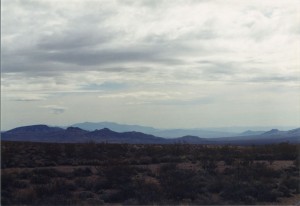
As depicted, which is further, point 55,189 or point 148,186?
point 148,186

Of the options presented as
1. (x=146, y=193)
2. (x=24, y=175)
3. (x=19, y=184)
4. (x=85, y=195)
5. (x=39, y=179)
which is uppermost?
(x=24, y=175)

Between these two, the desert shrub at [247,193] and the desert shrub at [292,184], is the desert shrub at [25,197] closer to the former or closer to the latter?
the desert shrub at [247,193]

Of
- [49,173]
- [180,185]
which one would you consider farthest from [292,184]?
[49,173]

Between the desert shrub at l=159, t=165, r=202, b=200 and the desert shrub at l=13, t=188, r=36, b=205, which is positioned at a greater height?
the desert shrub at l=159, t=165, r=202, b=200

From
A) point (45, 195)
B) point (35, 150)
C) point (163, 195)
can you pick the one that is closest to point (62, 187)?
point (45, 195)

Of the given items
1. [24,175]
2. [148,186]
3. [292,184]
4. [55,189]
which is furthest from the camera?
[24,175]

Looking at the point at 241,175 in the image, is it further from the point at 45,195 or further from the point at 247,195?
the point at 45,195

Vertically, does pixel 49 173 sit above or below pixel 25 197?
above

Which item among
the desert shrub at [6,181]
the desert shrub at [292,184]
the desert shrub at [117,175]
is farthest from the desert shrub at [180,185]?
the desert shrub at [6,181]

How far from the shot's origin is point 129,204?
65.5ft

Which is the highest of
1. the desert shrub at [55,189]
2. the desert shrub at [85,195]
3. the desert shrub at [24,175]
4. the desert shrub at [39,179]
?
the desert shrub at [24,175]

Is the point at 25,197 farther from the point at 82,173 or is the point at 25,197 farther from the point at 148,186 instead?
the point at 82,173

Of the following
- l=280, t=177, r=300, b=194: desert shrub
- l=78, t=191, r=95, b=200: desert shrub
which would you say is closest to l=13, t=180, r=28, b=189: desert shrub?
l=78, t=191, r=95, b=200: desert shrub

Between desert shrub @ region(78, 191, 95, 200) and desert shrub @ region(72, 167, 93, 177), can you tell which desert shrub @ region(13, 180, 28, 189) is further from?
desert shrub @ region(72, 167, 93, 177)
